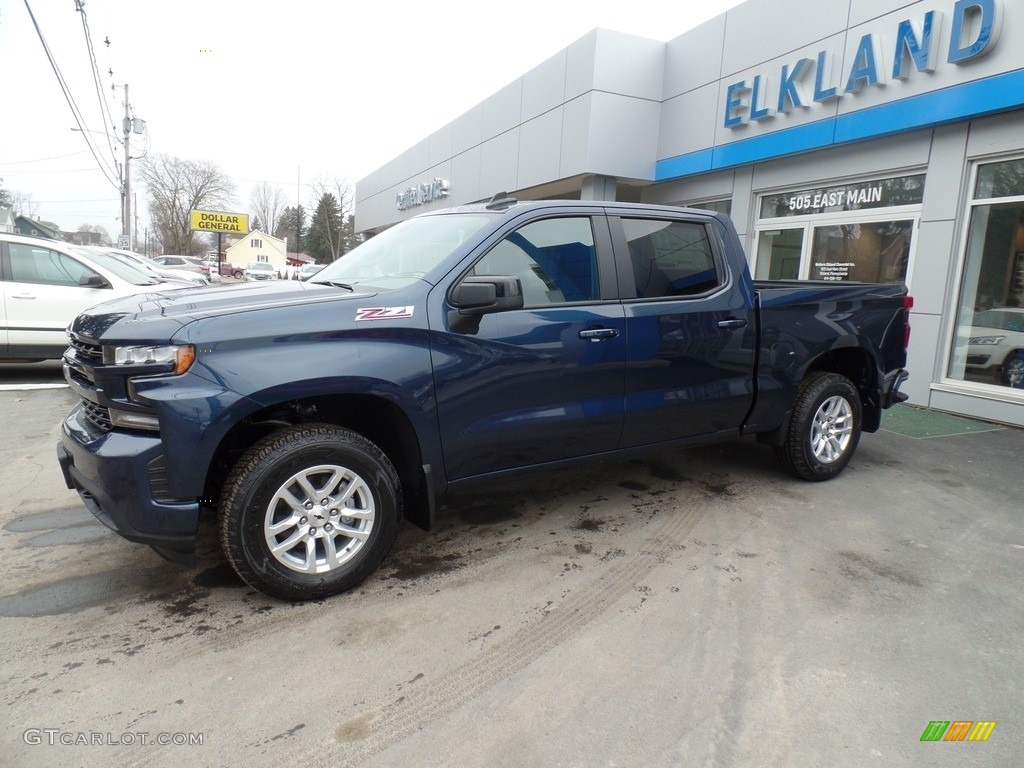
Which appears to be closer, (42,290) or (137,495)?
(137,495)

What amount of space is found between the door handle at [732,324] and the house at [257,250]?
295 ft

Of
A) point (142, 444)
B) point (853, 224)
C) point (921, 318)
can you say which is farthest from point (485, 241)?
point (853, 224)

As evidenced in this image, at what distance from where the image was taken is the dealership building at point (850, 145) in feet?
23.6

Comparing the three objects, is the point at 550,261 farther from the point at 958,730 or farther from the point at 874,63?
the point at 874,63

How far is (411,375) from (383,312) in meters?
0.32

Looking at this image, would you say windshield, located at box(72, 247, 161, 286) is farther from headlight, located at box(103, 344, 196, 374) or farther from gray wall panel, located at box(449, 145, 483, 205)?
gray wall panel, located at box(449, 145, 483, 205)

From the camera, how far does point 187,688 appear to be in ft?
8.13

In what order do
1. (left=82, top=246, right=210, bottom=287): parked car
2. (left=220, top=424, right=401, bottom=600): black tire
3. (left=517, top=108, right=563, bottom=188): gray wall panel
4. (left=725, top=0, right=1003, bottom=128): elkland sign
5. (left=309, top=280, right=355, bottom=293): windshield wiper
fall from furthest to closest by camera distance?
(left=517, top=108, right=563, bottom=188): gray wall panel
(left=82, top=246, right=210, bottom=287): parked car
(left=725, top=0, right=1003, bottom=128): elkland sign
(left=309, top=280, right=355, bottom=293): windshield wiper
(left=220, top=424, right=401, bottom=600): black tire

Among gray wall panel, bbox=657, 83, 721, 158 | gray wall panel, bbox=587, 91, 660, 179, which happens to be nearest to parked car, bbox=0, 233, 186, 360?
gray wall panel, bbox=587, 91, 660, 179

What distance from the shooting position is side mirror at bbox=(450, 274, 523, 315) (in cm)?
312

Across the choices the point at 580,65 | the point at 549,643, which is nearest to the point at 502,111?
the point at 580,65

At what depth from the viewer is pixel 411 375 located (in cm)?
313

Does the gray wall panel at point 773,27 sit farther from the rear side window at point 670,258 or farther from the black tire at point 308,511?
the black tire at point 308,511

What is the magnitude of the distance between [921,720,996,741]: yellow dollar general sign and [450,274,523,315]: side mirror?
93.1 inches
